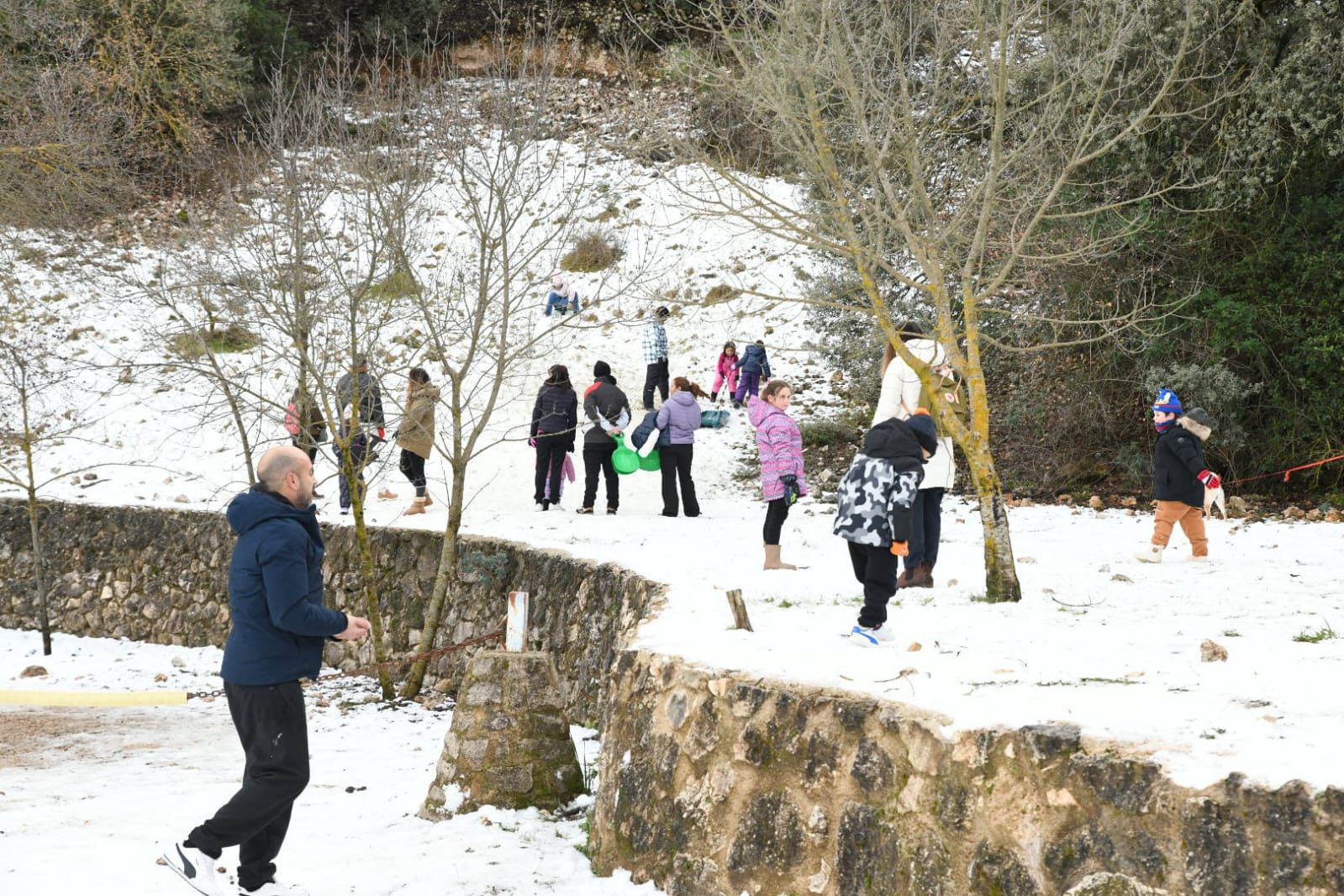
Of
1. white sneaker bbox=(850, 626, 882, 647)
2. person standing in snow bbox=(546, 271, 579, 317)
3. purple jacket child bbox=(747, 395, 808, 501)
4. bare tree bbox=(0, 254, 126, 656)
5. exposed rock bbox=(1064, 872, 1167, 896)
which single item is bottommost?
exposed rock bbox=(1064, 872, 1167, 896)

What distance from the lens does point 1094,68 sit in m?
11.5

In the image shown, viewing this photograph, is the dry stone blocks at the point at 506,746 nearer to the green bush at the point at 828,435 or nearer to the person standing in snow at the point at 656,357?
the green bush at the point at 828,435

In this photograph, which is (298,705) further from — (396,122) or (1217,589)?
(396,122)

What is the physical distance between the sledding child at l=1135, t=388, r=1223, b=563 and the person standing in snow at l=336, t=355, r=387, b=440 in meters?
6.50

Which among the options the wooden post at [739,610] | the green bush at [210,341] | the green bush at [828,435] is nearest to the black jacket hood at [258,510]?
the wooden post at [739,610]

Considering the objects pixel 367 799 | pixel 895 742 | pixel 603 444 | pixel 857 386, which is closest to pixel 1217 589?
pixel 895 742

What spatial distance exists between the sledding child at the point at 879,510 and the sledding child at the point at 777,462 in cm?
260

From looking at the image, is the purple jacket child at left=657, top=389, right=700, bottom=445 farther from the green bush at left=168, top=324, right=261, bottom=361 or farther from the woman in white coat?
the woman in white coat

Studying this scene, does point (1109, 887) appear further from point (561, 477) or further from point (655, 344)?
point (655, 344)

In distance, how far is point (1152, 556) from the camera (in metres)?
9.47

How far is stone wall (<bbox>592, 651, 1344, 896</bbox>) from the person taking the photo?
3436 millimetres

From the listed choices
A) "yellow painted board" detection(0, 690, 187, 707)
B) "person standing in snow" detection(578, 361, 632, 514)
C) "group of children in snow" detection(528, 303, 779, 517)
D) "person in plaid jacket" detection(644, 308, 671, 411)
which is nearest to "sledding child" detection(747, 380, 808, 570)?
"group of children in snow" detection(528, 303, 779, 517)

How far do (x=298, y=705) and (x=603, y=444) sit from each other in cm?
920

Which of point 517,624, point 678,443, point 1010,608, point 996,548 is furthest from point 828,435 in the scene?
point 517,624
